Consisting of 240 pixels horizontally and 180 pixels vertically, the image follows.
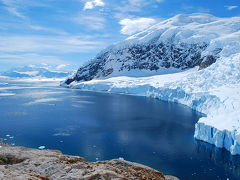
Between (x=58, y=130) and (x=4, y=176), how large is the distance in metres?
24.0

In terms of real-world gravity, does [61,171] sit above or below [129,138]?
above

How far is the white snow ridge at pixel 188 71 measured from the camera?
1078 inches

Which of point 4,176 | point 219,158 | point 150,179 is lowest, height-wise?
point 219,158

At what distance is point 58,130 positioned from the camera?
30281mm

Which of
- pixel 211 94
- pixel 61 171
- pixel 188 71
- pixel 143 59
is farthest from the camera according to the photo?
pixel 143 59

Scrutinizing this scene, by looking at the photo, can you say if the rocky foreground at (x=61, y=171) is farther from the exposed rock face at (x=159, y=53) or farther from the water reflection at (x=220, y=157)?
the exposed rock face at (x=159, y=53)

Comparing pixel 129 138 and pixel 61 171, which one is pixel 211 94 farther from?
pixel 61 171

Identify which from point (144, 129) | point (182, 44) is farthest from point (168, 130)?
point (182, 44)

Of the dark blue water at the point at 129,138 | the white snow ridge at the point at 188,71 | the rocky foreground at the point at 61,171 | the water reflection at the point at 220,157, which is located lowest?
the water reflection at the point at 220,157

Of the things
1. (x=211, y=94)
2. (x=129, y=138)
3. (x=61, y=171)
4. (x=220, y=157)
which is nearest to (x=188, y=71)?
(x=211, y=94)

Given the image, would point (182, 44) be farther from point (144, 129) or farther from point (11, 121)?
point (11, 121)

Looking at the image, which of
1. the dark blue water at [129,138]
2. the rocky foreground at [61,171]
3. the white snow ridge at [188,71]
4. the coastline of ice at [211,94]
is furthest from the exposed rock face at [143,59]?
the rocky foreground at [61,171]

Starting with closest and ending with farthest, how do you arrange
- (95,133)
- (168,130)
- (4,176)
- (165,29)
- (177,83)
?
(4,176), (95,133), (168,130), (177,83), (165,29)

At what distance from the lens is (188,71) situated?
8650 centimetres
